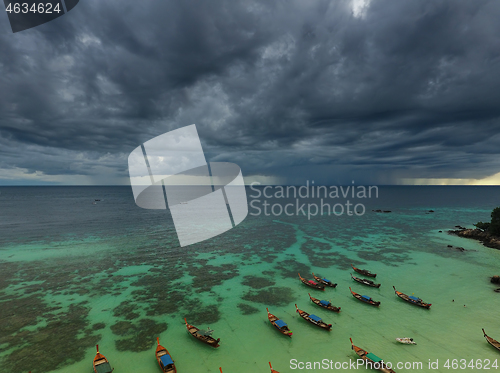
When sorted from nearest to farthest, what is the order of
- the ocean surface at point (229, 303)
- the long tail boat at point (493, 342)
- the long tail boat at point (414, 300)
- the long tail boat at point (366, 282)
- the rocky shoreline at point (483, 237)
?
the long tail boat at point (493, 342) < the ocean surface at point (229, 303) < the long tail boat at point (414, 300) < the long tail boat at point (366, 282) < the rocky shoreline at point (483, 237)

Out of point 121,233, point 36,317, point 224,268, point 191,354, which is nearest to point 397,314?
point 191,354

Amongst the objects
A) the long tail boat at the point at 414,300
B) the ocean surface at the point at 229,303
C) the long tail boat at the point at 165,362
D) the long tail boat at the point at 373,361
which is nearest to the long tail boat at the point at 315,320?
the ocean surface at the point at 229,303

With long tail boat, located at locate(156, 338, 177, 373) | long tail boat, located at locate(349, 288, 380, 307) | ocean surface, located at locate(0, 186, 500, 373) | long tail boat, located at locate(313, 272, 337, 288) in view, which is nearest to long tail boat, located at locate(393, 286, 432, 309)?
ocean surface, located at locate(0, 186, 500, 373)

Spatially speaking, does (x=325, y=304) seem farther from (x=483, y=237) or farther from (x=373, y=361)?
(x=483, y=237)

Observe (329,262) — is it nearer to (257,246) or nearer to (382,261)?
(382,261)

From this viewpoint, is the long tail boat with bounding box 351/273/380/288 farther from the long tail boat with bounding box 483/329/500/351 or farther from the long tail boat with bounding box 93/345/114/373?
the long tail boat with bounding box 93/345/114/373

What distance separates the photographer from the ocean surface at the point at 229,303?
25062mm

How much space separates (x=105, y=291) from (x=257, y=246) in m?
41.4

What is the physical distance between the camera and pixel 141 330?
29219mm

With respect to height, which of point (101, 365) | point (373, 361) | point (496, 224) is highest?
point (496, 224)

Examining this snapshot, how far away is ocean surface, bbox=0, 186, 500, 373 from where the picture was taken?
82.2ft

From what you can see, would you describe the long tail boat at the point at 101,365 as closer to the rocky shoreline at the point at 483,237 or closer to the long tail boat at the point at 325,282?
the long tail boat at the point at 325,282

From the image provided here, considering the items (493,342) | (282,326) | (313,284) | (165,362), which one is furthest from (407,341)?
(165,362)

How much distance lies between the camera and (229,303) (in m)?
36.2
